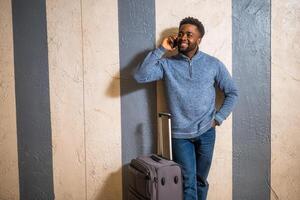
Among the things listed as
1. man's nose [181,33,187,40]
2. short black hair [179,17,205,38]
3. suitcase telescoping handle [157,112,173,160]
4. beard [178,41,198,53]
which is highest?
short black hair [179,17,205,38]

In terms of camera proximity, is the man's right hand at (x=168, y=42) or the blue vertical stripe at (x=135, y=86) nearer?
the man's right hand at (x=168, y=42)

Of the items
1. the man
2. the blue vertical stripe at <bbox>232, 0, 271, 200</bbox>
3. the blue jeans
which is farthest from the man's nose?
the blue jeans

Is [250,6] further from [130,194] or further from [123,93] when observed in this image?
[130,194]

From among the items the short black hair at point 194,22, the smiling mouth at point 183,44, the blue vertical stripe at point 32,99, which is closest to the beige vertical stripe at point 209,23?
the short black hair at point 194,22

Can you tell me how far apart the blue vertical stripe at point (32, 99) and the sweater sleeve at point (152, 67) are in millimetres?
776

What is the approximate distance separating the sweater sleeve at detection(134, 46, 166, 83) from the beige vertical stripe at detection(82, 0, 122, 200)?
0.99 feet

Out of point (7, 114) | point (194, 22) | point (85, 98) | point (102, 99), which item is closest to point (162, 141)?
point (102, 99)

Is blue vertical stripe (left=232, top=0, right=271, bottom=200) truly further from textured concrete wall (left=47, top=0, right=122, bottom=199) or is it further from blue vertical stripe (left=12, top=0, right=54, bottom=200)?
blue vertical stripe (left=12, top=0, right=54, bottom=200)

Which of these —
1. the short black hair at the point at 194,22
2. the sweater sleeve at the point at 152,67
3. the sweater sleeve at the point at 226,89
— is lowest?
the sweater sleeve at the point at 226,89

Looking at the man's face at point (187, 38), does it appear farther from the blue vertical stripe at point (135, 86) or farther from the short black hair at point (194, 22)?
the blue vertical stripe at point (135, 86)

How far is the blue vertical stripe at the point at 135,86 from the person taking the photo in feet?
7.41

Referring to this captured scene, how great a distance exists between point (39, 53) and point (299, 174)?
225 centimetres

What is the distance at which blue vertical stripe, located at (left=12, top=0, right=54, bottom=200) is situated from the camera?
7.49ft

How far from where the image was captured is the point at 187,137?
6.87ft
